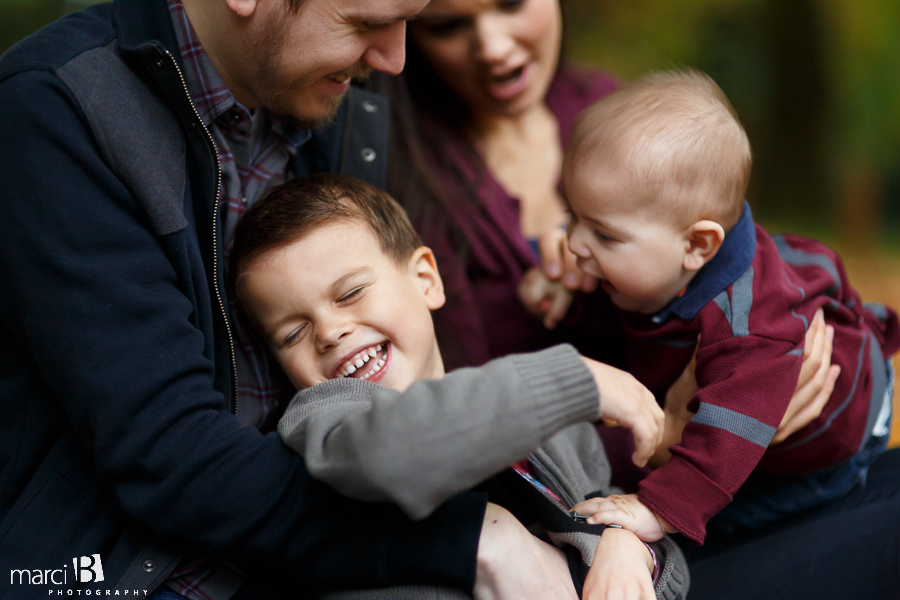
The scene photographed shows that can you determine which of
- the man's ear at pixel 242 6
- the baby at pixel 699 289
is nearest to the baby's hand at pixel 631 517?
the baby at pixel 699 289

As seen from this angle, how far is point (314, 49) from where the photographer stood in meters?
1.27

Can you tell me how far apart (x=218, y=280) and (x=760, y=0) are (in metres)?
4.67

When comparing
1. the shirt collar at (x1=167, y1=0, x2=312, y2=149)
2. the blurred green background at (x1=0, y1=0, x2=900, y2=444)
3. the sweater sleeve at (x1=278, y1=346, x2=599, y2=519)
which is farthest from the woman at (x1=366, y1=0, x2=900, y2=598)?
the blurred green background at (x1=0, y1=0, x2=900, y2=444)

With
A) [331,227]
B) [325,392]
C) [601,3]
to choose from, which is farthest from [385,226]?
[601,3]

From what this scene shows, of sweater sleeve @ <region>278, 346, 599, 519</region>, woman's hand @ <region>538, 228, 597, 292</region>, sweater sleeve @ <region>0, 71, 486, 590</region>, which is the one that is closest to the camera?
sweater sleeve @ <region>278, 346, 599, 519</region>

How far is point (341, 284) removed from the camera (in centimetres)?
128

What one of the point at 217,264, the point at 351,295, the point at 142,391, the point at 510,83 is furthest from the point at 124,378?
the point at 510,83

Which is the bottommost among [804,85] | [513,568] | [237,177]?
[804,85]

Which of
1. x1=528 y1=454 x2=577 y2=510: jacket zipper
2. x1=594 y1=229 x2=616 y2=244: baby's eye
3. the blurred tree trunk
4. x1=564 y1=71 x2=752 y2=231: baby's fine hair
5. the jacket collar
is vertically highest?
the jacket collar

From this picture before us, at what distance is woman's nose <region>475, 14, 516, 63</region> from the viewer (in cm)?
179

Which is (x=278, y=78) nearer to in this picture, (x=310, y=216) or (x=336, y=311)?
(x=310, y=216)

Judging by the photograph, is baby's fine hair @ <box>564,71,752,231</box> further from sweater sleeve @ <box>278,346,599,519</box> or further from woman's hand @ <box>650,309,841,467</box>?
sweater sleeve @ <box>278,346,599,519</box>

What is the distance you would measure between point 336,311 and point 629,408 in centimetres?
52

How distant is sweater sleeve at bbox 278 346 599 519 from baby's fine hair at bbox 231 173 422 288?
1.52 feet
